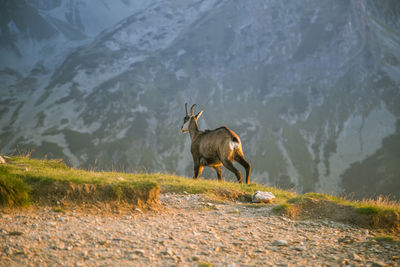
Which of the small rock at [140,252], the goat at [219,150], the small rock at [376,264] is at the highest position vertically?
the goat at [219,150]

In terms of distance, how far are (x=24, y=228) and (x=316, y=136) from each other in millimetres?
176184

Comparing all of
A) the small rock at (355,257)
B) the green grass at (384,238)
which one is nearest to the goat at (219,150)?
the green grass at (384,238)

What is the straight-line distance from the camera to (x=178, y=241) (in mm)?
6879

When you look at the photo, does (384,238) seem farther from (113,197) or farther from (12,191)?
(12,191)

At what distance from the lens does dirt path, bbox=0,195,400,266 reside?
589cm

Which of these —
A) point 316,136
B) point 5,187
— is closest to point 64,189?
point 5,187

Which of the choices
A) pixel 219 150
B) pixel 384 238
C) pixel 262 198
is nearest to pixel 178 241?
pixel 384 238

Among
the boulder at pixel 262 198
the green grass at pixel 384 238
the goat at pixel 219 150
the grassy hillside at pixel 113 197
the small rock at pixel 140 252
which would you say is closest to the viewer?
the small rock at pixel 140 252

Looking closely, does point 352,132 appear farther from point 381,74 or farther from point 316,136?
point 381,74

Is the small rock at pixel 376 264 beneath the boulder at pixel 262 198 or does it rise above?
beneath

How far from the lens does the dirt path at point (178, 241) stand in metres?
5.89

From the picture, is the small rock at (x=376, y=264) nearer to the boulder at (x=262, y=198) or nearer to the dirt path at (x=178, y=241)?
the dirt path at (x=178, y=241)

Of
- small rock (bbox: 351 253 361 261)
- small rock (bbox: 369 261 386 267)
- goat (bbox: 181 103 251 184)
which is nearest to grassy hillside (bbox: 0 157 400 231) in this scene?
small rock (bbox: 351 253 361 261)

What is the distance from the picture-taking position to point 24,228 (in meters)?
6.79
